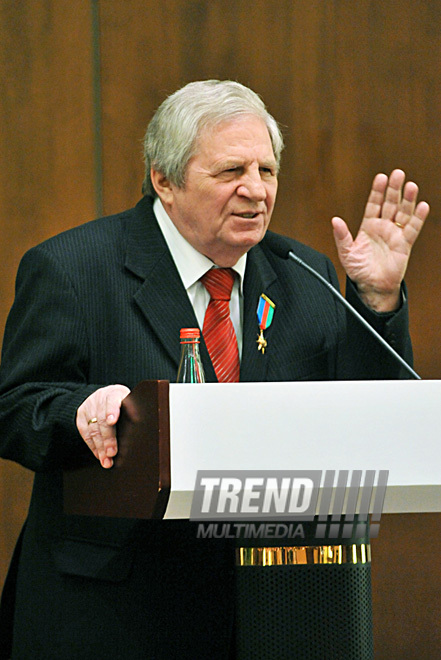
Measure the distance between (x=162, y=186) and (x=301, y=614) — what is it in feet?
3.38

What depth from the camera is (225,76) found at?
2.85 metres

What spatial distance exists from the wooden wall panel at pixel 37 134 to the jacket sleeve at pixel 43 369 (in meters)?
1.02

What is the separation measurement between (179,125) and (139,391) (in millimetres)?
947

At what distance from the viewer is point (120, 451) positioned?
1104 mm

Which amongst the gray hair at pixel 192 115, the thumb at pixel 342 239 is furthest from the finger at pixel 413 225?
the gray hair at pixel 192 115

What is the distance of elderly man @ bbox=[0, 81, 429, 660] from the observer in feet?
4.95

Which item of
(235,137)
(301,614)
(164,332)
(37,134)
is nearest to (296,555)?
(301,614)

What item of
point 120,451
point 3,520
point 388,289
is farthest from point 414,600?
point 120,451

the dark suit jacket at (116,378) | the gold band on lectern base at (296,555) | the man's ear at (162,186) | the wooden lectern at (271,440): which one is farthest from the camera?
the man's ear at (162,186)

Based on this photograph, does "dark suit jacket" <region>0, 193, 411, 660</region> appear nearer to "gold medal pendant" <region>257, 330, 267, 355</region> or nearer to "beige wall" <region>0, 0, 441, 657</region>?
"gold medal pendant" <region>257, 330, 267, 355</region>

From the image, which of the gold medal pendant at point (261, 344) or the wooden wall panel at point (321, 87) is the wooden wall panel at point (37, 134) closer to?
the wooden wall panel at point (321, 87)

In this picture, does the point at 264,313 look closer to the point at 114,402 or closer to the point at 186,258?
the point at 186,258

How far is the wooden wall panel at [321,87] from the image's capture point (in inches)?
111

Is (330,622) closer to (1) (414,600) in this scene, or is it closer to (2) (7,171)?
(1) (414,600)
